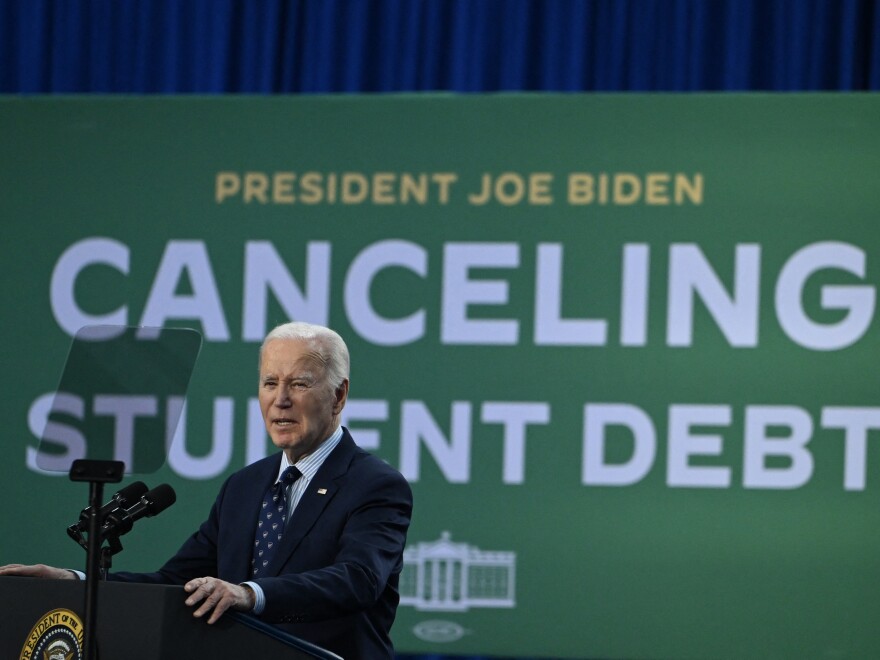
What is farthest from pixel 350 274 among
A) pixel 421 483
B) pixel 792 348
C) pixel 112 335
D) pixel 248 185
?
Answer: pixel 112 335

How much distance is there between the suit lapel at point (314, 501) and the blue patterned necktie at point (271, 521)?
0.11 ft

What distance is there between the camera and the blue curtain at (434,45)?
464 cm

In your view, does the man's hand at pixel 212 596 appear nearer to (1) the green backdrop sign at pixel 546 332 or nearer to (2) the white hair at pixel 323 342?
(2) the white hair at pixel 323 342

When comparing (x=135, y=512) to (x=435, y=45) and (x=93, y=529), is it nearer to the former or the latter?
(x=93, y=529)

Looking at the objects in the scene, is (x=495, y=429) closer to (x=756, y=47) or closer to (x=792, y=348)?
(x=792, y=348)

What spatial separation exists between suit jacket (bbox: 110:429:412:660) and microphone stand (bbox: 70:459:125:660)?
411mm

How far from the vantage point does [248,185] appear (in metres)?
4.39

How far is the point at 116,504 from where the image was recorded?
193 centimetres

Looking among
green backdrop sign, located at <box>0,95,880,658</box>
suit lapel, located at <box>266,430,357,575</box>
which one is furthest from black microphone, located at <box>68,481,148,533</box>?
green backdrop sign, located at <box>0,95,880,658</box>

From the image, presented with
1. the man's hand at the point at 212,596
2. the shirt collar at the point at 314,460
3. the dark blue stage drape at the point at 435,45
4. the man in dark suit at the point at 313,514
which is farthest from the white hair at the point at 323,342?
the dark blue stage drape at the point at 435,45

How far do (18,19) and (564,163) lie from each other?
2.39 metres

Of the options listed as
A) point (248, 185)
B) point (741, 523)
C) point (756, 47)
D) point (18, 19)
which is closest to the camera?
point (741, 523)

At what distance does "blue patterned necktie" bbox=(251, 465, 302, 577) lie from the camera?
2.40 m

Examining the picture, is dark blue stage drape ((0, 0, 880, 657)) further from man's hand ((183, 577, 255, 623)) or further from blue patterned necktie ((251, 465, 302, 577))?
man's hand ((183, 577, 255, 623))
